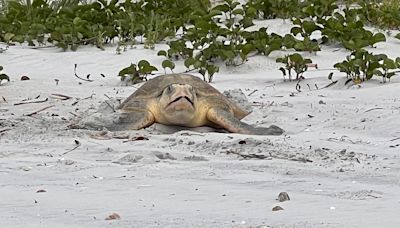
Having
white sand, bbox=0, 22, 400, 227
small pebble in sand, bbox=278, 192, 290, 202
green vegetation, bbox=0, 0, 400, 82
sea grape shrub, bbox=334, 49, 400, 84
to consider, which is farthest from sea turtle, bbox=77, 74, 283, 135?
small pebble in sand, bbox=278, 192, 290, 202

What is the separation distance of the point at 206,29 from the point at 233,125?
299cm

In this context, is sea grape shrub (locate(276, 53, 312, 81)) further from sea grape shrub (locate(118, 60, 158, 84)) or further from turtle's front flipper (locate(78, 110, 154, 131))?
turtle's front flipper (locate(78, 110, 154, 131))

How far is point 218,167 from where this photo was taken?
3793mm

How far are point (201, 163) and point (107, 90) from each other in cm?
313

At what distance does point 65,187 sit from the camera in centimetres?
338

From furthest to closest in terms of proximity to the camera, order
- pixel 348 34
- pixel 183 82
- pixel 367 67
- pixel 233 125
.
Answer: pixel 348 34 < pixel 367 67 < pixel 183 82 < pixel 233 125

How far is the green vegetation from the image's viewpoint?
7.16 meters

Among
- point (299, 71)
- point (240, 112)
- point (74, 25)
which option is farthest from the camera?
point (74, 25)

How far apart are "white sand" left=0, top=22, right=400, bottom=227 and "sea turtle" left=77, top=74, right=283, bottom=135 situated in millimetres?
113

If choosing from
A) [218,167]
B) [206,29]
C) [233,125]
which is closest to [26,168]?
[218,167]

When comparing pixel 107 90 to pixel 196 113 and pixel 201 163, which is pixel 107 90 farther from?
pixel 201 163

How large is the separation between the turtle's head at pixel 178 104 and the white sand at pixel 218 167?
10 centimetres

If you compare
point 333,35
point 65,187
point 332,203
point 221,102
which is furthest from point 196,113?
point 333,35

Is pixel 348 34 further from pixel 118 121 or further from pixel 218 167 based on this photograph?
pixel 218 167
